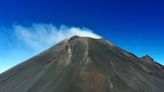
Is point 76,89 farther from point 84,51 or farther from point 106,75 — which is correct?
point 84,51

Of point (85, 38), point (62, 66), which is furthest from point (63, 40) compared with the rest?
point (62, 66)

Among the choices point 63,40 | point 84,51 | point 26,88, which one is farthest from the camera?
point 63,40

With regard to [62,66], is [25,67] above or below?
above

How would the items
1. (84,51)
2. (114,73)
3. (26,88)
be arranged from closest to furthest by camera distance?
(26,88) < (114,73) < (84,51)

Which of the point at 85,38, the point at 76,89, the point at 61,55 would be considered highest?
the point at 85,38

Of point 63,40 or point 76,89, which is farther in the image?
point 63,40

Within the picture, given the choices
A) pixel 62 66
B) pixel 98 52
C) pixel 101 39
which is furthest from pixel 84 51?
pixel 101 39
